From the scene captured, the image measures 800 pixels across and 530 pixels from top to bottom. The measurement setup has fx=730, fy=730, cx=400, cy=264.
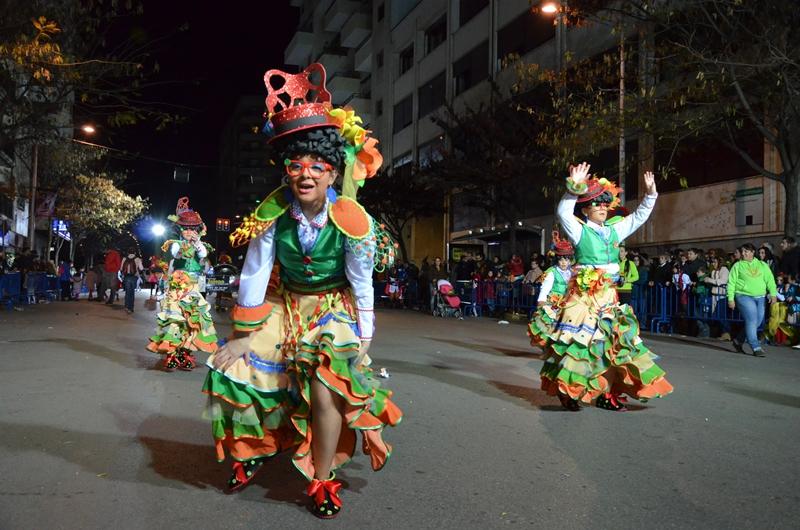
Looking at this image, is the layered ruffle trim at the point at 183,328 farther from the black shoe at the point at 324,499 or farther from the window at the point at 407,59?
the window at the point at 407,59

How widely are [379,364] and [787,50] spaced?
404 inches

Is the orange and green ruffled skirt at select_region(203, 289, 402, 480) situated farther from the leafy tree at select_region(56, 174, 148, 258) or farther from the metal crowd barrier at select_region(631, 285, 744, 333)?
the leafy tree at select_region(56, 174, 148, 258)

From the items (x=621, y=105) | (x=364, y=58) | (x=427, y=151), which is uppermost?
(x=364, y=58)

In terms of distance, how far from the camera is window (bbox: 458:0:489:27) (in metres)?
33.2

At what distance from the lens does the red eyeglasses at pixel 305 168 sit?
3.83 meters

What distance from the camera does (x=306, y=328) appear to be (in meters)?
3.88

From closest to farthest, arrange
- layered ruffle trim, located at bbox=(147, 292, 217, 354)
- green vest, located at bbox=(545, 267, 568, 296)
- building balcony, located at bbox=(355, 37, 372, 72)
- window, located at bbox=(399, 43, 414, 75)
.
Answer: layered ruffle trim, located at bbox=(147, 292, 217, 354)
green vest, located at bbox=(545, 267, 568, 296)
window, located at bbox=(399, 43, 414, 75)
building balcony, located at bbox=(355, 37, 372, 72)

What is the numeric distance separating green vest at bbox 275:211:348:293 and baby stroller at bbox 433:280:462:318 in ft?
56.1

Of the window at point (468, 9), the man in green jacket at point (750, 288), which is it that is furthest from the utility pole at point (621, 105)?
the window at point (468, 9)

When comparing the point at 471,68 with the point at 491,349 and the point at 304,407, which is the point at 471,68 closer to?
the point at 491,349

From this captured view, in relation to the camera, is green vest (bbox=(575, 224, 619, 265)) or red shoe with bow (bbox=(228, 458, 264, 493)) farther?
green vest (bbox=(575, 224, 619, 265))

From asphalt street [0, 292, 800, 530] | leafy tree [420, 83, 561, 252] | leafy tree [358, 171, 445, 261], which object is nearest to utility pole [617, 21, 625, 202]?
leafy tree [420, 83, 561, 252]

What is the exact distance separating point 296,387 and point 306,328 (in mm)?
329

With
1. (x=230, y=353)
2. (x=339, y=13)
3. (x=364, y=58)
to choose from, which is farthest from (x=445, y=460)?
(x=339, y=13)
